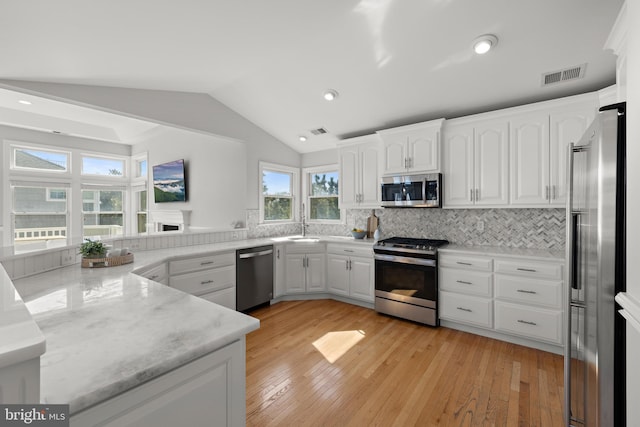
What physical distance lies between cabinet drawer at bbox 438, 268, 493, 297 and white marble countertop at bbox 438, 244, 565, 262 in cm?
21

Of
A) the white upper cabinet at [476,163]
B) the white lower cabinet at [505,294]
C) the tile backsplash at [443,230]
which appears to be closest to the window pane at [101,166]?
the tile backsplash at [443,230]

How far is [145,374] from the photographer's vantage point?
822 millimetres

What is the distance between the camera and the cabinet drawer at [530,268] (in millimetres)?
2619

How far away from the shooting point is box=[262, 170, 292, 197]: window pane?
4.71 meters

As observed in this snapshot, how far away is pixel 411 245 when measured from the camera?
3.40m

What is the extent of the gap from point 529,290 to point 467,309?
610mm

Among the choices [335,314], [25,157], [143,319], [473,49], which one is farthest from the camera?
[25,157]

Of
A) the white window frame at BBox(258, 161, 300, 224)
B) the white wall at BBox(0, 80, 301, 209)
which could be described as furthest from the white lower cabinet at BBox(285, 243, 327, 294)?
the white wall at BBox(0, 80, 301, 209)

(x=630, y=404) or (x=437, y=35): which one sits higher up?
(x=437, y=35)

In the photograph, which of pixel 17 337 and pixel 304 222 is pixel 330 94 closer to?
pixel 304 222

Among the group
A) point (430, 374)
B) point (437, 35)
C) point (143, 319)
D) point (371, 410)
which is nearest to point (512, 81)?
point (437, 35)

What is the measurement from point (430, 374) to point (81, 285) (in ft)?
8.56

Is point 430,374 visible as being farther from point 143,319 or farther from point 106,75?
point 106,75

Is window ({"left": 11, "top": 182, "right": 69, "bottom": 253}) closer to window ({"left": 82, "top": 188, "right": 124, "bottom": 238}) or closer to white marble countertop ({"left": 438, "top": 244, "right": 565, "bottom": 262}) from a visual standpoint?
window ({"left": 82, "top": 188, "right": 124, "bottom": 238})
